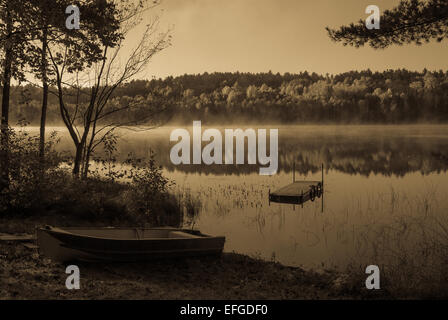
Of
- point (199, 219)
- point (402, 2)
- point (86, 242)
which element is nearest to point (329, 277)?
point (86, 242)

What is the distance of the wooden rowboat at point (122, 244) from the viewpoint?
11367 millimetres

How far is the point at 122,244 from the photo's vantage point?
1185 cm

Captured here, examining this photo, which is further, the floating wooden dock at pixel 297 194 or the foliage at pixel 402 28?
the floating wooden dock at pixel 297 194

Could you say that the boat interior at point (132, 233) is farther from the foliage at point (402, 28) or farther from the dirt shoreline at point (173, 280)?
the foliage at point (402, 28)

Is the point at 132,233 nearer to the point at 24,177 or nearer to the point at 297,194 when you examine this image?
the point at 24,177

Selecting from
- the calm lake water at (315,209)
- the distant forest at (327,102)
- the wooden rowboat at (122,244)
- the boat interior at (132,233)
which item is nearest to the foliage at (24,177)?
the calm lake water at (315,209)

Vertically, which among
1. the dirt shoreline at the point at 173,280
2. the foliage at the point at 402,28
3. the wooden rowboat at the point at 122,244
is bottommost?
the dirt shoreline at the point at 173,280

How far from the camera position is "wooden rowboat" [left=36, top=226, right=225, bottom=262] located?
11367mm

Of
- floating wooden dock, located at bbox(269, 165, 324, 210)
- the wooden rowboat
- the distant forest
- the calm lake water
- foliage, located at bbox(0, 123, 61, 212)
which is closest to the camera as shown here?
the wooden rowboat

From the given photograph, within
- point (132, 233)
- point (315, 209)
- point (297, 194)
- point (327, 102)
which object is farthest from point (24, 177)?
point (327, 102)

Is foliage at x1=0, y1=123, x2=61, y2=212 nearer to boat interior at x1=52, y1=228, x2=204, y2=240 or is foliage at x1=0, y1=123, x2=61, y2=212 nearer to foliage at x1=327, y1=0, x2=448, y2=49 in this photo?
boat interior at x1=52, y1=228, x2=204, y2=240

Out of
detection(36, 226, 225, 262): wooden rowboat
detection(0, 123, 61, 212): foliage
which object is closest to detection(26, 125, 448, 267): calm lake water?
detection(36, 226, 225, 262): wooden rowboat

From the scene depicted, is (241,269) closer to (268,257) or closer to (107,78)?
(268,257)

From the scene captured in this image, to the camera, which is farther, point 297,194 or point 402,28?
point 297,194
